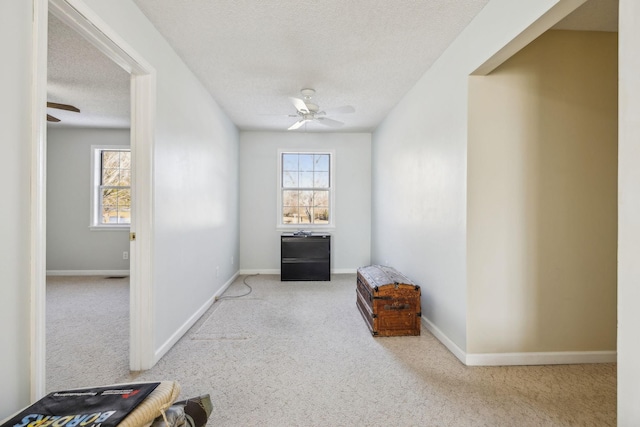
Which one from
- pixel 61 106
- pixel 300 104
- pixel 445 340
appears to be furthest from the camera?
pixel 61 106

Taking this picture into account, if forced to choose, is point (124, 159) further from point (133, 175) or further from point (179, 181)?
point (133, 175)

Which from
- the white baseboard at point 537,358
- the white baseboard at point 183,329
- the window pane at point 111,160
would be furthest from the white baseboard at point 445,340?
the window pane at point 111,160

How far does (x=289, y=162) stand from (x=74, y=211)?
3880 mm

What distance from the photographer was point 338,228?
539cm

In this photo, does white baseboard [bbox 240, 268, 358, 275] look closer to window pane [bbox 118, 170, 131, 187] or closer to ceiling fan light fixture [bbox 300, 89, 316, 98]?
window pane [bbox 118, 170, 131, 187]

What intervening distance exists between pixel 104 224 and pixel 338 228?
4210 mm

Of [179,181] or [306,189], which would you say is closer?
[179,181]

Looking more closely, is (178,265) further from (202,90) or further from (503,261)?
(503,261)

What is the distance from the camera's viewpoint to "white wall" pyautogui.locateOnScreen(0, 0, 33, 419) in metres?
1.11

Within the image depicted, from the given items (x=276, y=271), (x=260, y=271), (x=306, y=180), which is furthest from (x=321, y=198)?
(x=260, y=271)

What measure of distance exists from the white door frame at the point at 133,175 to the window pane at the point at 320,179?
346cm

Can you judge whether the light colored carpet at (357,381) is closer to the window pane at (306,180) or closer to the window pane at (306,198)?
the window pane at (306,198)

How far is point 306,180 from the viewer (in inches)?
214

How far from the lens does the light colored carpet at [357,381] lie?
168cm
